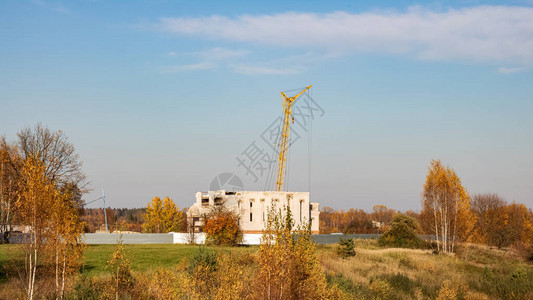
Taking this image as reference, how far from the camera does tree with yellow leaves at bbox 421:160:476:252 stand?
1774 inches

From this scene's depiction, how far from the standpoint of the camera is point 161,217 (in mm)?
90812

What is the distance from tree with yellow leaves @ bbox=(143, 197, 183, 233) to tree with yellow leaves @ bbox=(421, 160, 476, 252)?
53431mm

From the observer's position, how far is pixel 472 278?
3378cm

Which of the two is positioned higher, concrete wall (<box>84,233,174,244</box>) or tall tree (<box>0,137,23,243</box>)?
tall tree (<box>0,137,23,243</box>)

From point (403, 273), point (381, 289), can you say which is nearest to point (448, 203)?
point (403, 273)


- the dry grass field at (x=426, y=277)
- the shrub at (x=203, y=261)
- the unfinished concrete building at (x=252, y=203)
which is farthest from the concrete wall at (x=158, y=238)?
the shrub at (x=203, y=261)

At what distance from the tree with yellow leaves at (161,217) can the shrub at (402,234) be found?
43.4 meters

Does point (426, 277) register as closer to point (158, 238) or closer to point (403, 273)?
point (403, 273)

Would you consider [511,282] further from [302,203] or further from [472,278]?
[302,203]

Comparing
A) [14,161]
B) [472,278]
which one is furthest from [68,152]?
[472,278]

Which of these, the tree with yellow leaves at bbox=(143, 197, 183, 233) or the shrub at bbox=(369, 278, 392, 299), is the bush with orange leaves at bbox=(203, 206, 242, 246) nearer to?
the shrub at bbox=(369, 278, 392, 299)

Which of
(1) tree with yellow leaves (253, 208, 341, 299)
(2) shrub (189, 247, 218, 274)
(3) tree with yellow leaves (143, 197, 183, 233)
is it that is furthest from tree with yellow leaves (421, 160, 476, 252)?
(3) tree with yellow leaves (143, 197, 183, 233)

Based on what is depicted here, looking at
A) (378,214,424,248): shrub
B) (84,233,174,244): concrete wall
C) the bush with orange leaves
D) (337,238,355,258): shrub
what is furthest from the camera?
(378,214,424,248): shrub

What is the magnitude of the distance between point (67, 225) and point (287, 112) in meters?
73.7
